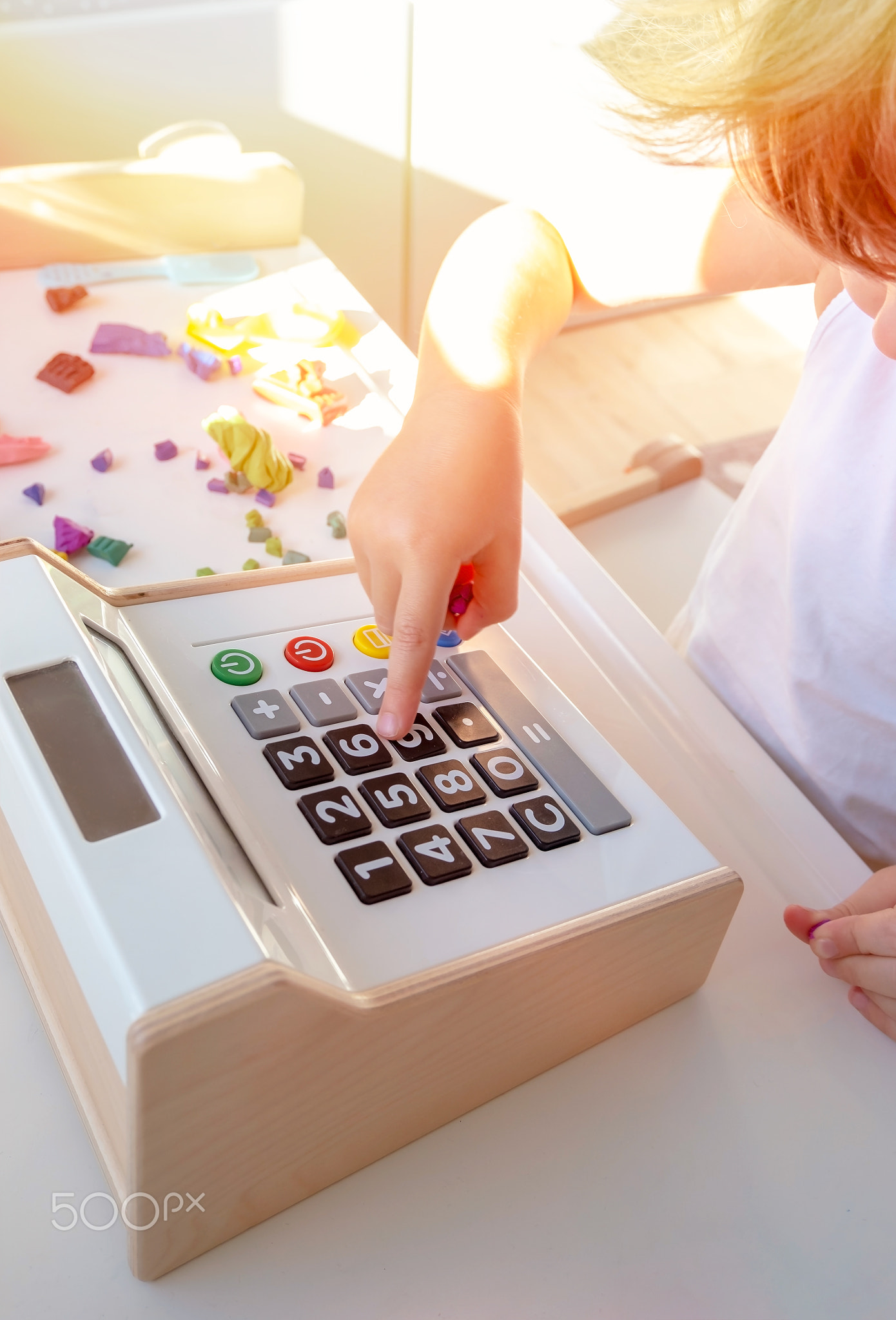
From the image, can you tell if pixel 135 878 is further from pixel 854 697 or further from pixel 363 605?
pixel 854 697

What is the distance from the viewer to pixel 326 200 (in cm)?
111

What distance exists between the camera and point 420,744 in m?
0.40

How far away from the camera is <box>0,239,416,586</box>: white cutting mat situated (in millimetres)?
542

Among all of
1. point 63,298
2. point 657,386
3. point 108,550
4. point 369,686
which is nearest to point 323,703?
point 369,686

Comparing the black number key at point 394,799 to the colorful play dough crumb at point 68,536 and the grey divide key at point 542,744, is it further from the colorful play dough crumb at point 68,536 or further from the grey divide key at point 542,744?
the colorful play dough crumb at point 68,536

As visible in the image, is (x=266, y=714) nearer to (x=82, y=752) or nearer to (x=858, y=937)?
(x=82, y=752)

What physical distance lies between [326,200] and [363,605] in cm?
80

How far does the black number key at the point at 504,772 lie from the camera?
1.26 feet

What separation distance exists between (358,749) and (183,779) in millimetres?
70

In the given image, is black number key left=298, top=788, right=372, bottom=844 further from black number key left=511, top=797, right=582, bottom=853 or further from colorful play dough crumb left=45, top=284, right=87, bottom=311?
colorful play dough crumb left=45, top=284, right=87, bottom=311

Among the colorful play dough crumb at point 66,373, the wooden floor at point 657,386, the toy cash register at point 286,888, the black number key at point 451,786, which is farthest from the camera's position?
the wooden floor at point 657,386

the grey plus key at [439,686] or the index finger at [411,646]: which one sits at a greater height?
the index finger at [411,646]

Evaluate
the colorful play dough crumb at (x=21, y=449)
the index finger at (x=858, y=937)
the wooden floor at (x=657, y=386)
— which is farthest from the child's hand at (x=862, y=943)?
the wooden floor at (x=657, y=386)

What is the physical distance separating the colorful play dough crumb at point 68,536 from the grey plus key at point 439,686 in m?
0.20
